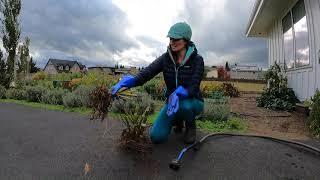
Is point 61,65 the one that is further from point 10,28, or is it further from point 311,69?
point 311,69

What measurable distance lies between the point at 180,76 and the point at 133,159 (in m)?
1.11

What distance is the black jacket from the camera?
4.07 metres

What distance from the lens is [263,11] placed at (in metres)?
10.8

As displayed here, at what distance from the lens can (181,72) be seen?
→ 418 centimetres

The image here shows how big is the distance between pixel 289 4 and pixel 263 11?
112 cm

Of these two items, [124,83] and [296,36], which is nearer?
[124,83]

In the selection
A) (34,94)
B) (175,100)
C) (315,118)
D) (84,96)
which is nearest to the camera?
(175,100)

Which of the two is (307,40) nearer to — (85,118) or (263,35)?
(85,118)

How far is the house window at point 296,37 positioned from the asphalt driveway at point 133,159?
4180 mm

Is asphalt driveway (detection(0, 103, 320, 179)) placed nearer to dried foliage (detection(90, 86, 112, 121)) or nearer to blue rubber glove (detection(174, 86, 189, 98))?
dried foliage (detection(90, 86, 112, 121))

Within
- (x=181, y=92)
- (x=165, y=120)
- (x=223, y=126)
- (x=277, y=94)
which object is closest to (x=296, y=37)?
(x=277, y=94)

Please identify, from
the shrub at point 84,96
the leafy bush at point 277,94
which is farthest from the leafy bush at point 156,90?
the leafy bush at point 277,94

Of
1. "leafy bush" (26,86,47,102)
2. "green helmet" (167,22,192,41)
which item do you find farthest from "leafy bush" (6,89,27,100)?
"green helmet" (167,22,192,41)

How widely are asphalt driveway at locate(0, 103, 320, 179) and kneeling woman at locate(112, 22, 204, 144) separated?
0.83 ft
